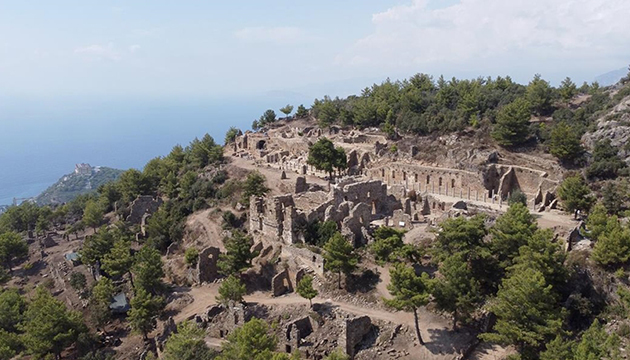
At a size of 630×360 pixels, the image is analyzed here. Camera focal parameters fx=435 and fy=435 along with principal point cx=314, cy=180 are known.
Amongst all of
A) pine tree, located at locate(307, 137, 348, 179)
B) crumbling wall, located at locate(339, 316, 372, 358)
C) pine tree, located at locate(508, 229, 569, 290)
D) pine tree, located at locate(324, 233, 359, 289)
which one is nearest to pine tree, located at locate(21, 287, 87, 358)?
pine tree, located at locate(324, 233, 359, 289)

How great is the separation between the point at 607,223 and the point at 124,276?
145 ft

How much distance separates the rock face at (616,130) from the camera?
50.3 metres

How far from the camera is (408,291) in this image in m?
26.9

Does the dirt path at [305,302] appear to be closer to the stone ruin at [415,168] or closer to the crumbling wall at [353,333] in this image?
the crumbling wall at [353,333]

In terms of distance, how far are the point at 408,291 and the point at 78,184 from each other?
567ft

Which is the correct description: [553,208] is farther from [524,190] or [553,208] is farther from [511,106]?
[511,106]

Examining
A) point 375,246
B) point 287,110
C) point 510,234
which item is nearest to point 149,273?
point 375,246

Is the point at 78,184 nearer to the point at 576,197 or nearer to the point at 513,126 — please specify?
the point at 513,126

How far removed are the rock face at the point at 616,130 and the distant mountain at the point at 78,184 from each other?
464ft

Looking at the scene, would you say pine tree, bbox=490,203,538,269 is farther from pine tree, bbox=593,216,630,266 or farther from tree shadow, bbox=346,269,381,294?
tree shadow, bbox=346,269,381,294

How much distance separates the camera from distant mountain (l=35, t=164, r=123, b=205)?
5950 inches

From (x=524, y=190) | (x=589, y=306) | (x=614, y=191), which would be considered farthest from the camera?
(x=524, y=190)

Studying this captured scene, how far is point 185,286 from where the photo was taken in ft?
136

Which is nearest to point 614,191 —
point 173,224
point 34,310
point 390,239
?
point 390,239
